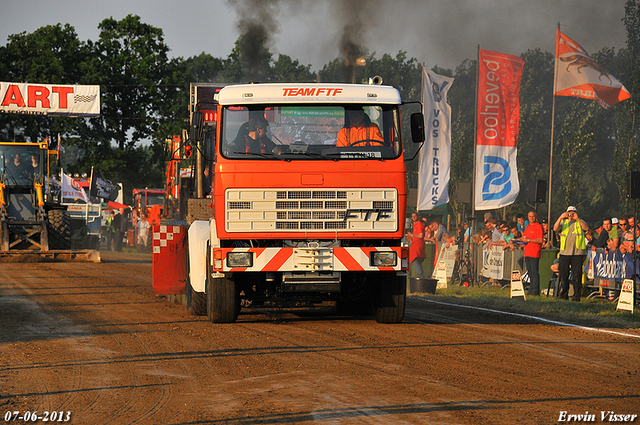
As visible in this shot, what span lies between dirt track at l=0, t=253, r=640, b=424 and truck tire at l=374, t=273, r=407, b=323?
0.88 feet

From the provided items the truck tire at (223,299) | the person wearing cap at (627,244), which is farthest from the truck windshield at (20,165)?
the person wearing cap at (627,244)

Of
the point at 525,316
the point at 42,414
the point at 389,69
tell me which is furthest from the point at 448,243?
the point at 389,69

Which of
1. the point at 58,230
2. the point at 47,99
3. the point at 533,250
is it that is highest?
the point at 47,99

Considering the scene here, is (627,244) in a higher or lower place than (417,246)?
higher

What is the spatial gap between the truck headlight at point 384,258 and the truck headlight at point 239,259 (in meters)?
1.50

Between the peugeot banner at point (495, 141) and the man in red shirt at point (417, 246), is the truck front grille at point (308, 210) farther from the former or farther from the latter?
the peugeot banner at point (495, 141)

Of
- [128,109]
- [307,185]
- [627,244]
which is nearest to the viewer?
[307,185]

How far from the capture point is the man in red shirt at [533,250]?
16875 millimetres

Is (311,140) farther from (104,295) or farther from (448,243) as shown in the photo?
(448,243)

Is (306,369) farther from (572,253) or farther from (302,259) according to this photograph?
(572,253)

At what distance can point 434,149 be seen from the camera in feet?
74.0

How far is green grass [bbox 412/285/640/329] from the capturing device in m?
11.8

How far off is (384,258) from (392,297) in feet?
2.91

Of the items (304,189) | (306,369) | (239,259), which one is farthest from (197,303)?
(306,369)
